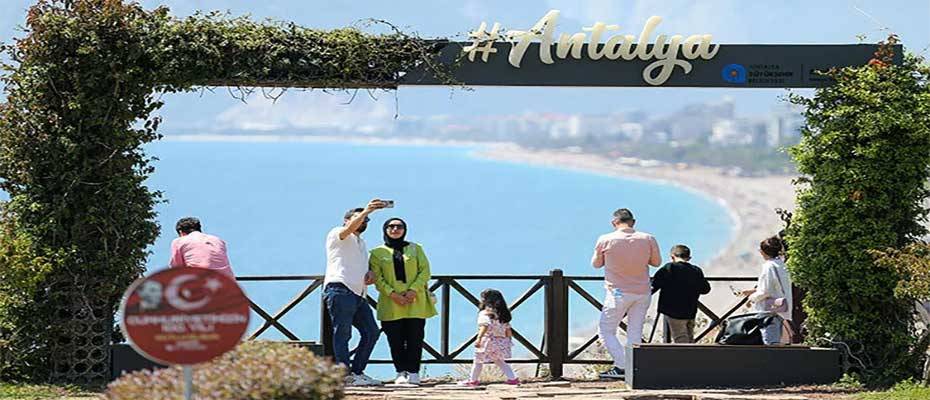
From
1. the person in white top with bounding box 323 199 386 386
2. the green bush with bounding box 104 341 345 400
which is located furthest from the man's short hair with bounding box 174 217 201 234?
the green bush with bounding box 104 341 345 400

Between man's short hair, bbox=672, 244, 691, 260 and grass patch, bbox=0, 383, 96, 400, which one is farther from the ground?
man's short hair, bbox=672, 244, 691, 260

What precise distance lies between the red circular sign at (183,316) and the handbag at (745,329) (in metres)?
6.42

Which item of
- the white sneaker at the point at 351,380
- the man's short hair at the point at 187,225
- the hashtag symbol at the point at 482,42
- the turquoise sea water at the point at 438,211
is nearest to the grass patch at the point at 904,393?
the white sneaker at the point at 351,380

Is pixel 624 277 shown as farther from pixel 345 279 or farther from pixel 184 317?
pixel 184 317

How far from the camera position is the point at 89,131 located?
12.8m

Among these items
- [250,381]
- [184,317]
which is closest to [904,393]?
[250,381]

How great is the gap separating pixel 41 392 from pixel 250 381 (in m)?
5.21

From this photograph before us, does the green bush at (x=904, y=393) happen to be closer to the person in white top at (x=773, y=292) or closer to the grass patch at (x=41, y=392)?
the person in white top at (x=773, y=292)

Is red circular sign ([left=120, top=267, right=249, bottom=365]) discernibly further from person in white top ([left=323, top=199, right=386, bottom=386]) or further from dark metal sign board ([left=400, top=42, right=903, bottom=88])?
dark metal sign board ([left=400, top=42, right=903, bottom=88])

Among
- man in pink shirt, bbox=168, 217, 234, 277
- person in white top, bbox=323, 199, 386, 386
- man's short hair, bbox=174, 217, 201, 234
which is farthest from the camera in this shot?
person in white top, bbox=323, 199, 386, 386

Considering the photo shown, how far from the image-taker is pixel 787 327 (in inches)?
537

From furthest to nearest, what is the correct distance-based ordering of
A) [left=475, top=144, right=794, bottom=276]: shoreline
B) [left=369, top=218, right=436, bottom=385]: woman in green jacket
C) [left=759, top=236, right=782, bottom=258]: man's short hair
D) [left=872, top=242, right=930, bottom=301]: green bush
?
[left=475, top=144, right=794, bottom=276]: shoreline, [left=759, top=236, right=782, bottom=258]: man's short hair, [left=369, top=218, right=436, bottom=385]: woman in green jacket, [left=872, top=242, right=930, bottom=301]: green bush

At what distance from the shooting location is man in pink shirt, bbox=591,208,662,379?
12969 millimetres

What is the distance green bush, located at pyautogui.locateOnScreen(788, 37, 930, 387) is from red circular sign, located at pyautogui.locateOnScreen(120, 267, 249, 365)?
7.06 metres
